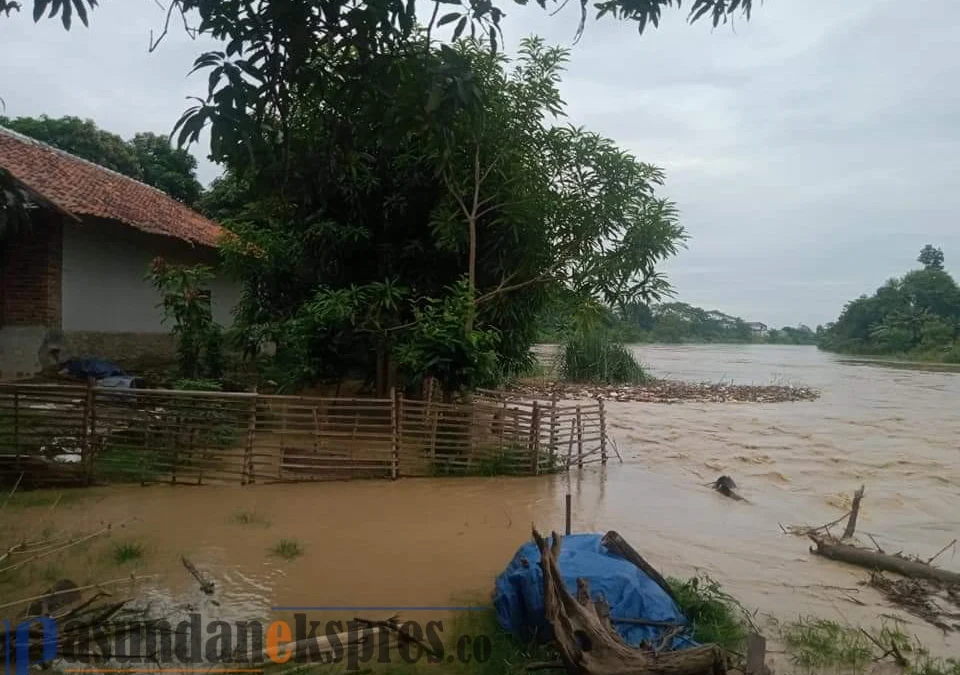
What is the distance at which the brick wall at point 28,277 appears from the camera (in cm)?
1005

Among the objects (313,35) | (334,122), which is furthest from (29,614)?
(313,35)

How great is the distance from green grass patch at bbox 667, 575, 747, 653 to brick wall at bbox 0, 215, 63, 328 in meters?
9.08

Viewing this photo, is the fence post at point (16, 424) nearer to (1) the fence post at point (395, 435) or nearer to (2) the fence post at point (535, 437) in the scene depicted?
(1) the fence post at point (395, 435)

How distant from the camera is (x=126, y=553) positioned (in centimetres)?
503

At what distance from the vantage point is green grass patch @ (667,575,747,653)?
404cm

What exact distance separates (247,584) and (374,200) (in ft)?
19.9

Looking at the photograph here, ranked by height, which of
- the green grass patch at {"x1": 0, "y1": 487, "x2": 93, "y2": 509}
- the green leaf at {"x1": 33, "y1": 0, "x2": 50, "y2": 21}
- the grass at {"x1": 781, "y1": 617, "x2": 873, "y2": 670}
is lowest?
the grass at {"x1": 781, "y1": 617, "x2": 873, "y2": 670}

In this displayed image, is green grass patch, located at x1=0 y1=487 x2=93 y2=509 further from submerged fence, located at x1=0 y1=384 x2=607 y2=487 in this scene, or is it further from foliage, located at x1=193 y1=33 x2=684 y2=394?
foliage, located at x1=193 y1=33 x2=684 y2=394

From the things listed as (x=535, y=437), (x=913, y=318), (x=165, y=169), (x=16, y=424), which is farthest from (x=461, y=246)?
(x=913, y=318)

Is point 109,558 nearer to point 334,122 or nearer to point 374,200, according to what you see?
point 334,122

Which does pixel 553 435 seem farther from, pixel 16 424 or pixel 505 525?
pixel 16 424

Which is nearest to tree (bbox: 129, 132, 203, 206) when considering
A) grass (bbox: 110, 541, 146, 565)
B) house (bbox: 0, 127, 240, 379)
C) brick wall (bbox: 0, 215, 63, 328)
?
house (bbox: 0, 127, 240, 379)

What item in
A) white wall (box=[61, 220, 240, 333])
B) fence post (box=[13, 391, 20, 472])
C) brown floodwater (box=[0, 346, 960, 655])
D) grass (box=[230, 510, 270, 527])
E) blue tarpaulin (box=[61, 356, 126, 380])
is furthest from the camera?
white wall (box=[61, 220, 240, 333])

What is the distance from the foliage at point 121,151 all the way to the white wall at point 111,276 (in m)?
6.88
